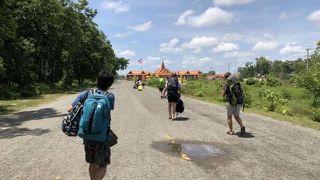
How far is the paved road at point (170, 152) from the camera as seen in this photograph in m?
8.12

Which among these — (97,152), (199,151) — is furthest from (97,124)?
(199,151)

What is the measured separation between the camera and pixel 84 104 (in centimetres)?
584

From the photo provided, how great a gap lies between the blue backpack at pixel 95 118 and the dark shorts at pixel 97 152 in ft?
0.41

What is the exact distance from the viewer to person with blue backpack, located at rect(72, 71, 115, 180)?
18.8 ft

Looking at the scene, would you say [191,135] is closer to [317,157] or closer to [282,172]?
[317,157]

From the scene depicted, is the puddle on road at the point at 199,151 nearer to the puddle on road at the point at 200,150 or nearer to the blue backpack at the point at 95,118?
the puddle on road at the point at 200,150

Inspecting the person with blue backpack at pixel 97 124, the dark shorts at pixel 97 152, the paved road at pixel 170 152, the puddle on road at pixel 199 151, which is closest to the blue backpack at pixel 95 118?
the person with blue backpack at pixel 97 124

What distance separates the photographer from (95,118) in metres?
5.72

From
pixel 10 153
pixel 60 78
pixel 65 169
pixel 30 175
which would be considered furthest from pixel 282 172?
pixel 60 78

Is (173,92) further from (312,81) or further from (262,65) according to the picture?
(262,65)

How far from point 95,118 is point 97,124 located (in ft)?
0.28

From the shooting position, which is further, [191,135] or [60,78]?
[60,78]

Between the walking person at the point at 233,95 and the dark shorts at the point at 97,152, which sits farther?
the walking person at the point at 233,95

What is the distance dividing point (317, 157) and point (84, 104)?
6.35 meters
